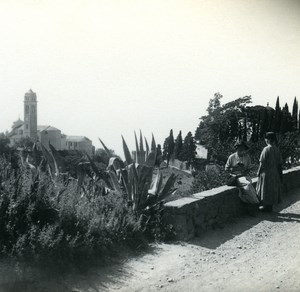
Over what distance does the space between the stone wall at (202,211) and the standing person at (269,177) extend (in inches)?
22.4

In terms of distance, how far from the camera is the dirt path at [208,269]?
11.6 feet

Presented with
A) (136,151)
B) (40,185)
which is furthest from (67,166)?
(40,185)

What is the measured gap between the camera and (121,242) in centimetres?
442

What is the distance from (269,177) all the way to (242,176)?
597mm

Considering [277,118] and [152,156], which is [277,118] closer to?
[277,118]

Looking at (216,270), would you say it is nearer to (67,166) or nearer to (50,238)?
(50,238)

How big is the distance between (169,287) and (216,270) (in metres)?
0.69

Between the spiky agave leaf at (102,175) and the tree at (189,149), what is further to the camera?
the tree at (189,149)

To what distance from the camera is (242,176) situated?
7082 millimetres

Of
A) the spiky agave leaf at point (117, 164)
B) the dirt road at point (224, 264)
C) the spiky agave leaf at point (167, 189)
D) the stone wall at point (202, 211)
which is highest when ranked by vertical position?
the spiky agave leaf at point (117, 164)

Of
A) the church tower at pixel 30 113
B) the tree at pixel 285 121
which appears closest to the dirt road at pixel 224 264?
the tree at pixel 285 121

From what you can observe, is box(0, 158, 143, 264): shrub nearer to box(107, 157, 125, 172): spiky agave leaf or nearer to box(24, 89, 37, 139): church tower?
box(107, 157, 125, 172): spiky agave leaf

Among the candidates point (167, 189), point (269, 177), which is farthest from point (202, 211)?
point (269, 177)

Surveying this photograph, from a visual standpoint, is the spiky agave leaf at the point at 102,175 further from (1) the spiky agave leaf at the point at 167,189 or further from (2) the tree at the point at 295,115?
(2) the tree at the point at 295,115
